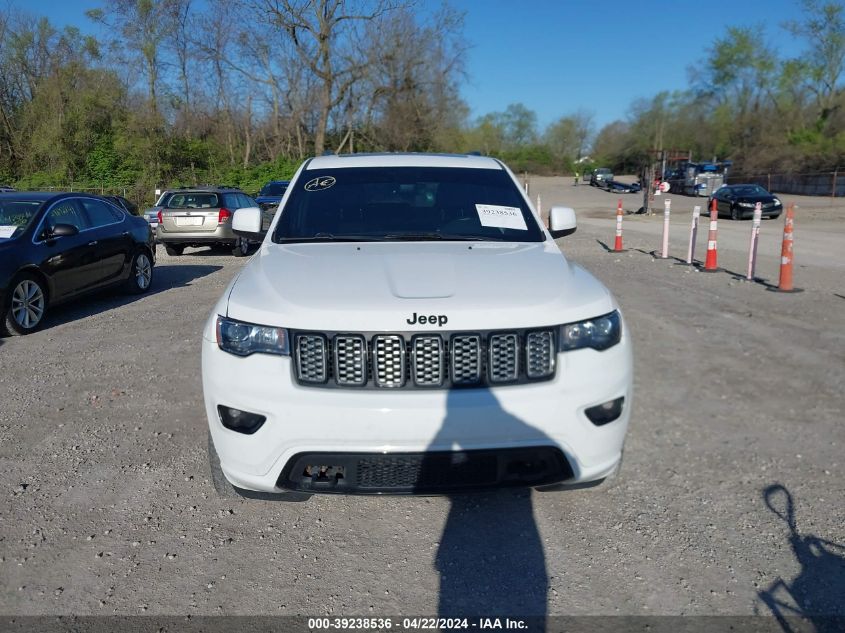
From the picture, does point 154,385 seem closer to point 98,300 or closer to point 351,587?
point 351,587

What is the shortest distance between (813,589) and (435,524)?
1.63 m

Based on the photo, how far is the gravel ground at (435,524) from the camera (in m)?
2.87

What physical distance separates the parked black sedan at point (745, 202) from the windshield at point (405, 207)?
25.6 metres

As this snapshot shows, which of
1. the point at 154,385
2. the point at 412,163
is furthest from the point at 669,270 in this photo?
the point at 154,385

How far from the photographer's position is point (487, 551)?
10.4 feet

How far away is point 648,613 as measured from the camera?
9.01ft

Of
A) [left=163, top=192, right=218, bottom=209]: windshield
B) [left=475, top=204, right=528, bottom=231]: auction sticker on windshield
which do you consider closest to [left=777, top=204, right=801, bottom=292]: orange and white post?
[left=475, top=204, right=528, bottom=231]: auction sticker on windshield

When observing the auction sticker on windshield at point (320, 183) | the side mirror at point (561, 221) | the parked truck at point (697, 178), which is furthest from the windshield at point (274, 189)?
the parked truck at point (697, 178)

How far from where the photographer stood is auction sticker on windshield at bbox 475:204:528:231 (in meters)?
4.35

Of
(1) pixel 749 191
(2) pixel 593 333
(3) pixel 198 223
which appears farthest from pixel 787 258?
(1) pixel 749 191

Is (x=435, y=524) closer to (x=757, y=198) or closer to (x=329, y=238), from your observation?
(x=329, y=238)

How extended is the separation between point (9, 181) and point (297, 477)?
146 feet

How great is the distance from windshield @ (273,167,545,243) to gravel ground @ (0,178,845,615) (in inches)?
59.3

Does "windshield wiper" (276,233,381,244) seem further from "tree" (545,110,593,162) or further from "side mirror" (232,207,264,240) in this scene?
"tree" (545,110,593,162)
